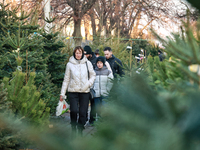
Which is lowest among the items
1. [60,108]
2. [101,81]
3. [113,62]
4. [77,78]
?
[60,108]

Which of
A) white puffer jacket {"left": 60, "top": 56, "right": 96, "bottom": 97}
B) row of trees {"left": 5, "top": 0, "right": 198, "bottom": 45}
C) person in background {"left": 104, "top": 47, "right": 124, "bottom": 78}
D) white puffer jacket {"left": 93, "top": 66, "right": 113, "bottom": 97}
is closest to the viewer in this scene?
white puffer jacket {"left": 60, "top": 56, "right": 96, "bottom": 97}

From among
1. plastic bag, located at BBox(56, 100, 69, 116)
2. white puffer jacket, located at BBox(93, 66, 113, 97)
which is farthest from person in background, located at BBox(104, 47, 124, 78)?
plastic bag, located at BBox(56, 100, 69, 116)

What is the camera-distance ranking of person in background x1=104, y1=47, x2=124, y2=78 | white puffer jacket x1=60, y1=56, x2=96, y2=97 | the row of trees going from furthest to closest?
the row of trees
person in background x1=104, y1=47, x2=124, y2=78
white puffer jacket x1=60, y1=56, x2=96, y2=97

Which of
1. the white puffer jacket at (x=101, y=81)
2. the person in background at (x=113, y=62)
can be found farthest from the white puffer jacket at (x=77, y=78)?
the person in background at (x=113, y=62)

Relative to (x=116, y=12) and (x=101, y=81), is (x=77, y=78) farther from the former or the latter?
(x=116, y=12)

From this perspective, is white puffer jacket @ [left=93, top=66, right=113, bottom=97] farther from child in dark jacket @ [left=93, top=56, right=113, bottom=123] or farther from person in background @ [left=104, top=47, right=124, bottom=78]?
person in background @ [left=104, top=47, right=124, bottom=78]

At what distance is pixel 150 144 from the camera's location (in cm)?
36

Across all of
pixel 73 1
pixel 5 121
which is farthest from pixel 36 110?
pixel 73 1

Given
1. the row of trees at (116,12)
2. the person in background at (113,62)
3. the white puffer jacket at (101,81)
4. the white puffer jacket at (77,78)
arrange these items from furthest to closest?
the row of trees at (116,12), the person in background at (113,62), the white puffer jacket at (101,81), the white puffer jacket at (77,78)

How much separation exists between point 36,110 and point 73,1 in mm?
14765

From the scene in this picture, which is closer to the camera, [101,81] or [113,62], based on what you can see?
[101,81]

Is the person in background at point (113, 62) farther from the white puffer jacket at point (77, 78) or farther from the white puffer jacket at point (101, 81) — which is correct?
the white puffer jacket at point (77, 78)

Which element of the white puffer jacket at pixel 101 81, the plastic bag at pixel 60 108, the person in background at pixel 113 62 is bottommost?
the plastic bag at pixel 60 108

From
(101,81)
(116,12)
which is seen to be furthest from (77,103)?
(116,12)
